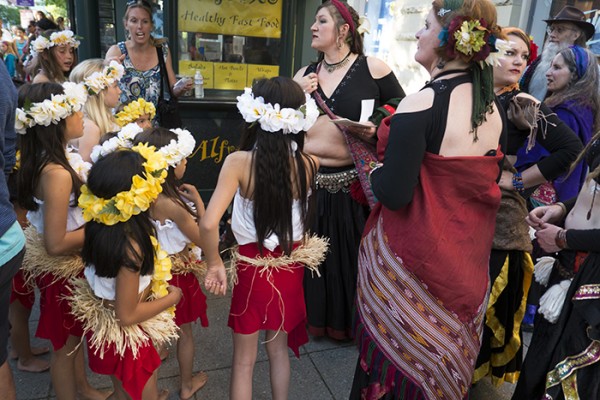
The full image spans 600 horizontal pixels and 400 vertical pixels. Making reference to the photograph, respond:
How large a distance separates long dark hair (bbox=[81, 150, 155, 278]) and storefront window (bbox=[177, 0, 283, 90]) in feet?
11.7

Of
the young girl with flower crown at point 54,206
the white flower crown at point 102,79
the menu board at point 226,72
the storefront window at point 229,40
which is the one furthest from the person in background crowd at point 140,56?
the young girl with flower crown at point 54,206

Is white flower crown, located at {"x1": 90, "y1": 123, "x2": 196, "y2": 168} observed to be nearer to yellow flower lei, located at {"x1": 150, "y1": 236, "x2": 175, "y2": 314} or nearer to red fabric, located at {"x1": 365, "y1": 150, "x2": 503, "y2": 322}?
yellow flower lei, located at {"x1": 150, "y1": 236, "x2": 175, "y2": 314}

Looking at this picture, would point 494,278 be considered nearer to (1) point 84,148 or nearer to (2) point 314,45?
(2) point 314,45

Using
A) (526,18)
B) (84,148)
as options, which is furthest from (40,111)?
(526,18)

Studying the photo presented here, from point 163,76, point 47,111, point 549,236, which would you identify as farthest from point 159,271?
point 163,76

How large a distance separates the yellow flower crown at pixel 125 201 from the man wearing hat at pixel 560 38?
127 inches

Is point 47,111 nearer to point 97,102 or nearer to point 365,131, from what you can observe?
point 97,102

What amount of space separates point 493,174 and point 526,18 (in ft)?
13.2

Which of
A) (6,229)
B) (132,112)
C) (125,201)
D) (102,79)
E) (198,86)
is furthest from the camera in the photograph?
(198,86)

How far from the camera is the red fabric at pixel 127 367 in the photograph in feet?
6.41

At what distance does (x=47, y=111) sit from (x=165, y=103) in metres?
1.96

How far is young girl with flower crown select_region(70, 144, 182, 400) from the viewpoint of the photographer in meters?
1.78

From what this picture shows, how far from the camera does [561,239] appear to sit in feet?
6.42

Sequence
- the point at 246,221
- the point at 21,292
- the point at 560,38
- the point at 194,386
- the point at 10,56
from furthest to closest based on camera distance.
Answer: the point at 10,56 < the point at 560,38 < the point at 194,386 < the point at 21,292 < the point at 246,221
